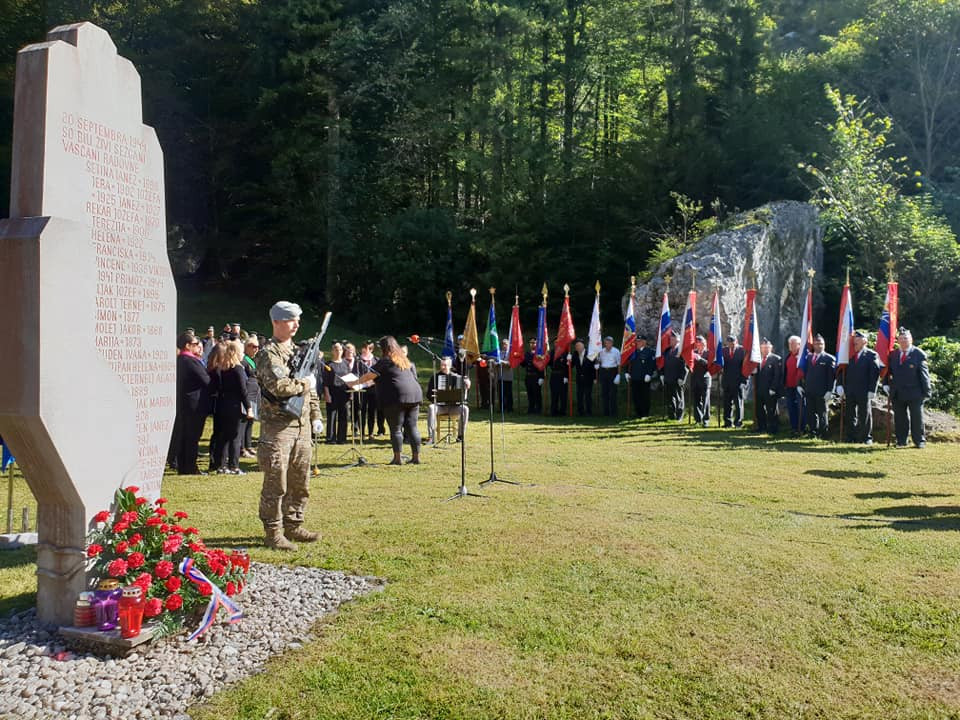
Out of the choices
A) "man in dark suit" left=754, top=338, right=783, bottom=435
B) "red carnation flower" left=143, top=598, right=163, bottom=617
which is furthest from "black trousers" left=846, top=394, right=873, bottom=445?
"red carnation flower" left=143, top=598, right=163, bottom=617

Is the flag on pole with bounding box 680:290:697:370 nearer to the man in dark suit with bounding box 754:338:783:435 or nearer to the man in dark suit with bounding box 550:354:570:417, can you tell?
the man in dark suit with bounding box 754:338:783:435

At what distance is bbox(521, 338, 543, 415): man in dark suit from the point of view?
20.1 m

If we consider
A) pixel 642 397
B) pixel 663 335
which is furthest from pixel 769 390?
pixel 642 397

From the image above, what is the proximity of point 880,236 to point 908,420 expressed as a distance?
41.7 ft

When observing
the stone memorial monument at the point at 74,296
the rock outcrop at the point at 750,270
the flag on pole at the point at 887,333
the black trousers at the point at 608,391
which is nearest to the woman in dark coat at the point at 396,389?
the stone memorial monument at the point at 74,296

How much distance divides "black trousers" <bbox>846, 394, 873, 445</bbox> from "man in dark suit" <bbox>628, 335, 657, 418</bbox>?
4.75 metres

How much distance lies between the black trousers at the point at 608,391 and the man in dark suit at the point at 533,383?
1702mm

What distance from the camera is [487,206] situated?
106ft

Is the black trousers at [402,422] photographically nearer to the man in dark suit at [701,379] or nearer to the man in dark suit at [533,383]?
the man in dark suit at [701,379]

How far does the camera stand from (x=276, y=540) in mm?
6859

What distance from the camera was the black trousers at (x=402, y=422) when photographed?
11258mm

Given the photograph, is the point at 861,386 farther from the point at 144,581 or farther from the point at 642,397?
the point at 144,581

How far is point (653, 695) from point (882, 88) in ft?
114

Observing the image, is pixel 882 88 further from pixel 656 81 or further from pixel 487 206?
pixel 487 206
